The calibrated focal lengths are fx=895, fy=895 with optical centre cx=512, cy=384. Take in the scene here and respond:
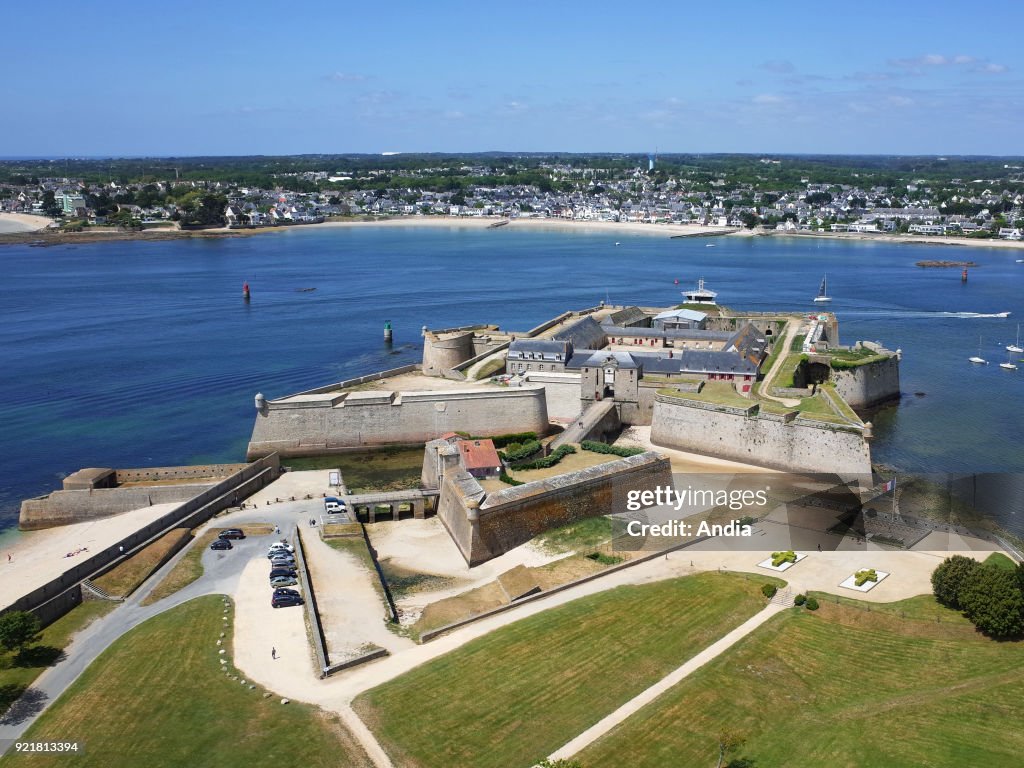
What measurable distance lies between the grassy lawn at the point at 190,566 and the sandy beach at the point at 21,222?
161m

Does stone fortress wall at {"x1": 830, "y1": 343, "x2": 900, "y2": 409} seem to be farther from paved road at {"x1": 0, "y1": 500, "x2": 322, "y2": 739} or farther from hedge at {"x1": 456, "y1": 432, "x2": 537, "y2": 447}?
paved road at {"x1": 0, "y1": 500, "x2": 322, "y2": 739}

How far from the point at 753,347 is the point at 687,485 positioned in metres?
21.0

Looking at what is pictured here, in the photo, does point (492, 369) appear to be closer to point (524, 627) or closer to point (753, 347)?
point (753, 347)

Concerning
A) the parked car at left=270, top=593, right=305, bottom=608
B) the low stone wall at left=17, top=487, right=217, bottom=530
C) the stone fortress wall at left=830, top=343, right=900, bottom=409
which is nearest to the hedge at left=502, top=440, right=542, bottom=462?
the low stone wall at left=17, top=487, right=217, bottom=530

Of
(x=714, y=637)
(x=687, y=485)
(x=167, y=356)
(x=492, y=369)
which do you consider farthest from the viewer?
(x=167, y=356)

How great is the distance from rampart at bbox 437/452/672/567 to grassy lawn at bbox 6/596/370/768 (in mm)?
10307

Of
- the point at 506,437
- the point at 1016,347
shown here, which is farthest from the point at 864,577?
the point at 1016,347

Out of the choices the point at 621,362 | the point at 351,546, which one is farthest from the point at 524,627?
the point at 621,362

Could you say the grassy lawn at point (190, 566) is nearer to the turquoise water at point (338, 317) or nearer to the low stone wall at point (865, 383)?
the turquoise water at point (338, 317)

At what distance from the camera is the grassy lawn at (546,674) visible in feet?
67.4

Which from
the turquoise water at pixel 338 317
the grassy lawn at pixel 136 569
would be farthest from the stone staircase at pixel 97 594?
the turquoise water at pixel 338 317

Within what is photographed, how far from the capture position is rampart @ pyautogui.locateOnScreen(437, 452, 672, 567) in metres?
32.2

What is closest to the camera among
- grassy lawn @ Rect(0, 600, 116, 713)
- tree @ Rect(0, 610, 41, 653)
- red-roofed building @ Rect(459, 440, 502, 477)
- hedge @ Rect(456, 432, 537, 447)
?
grassy lawn @ Rect(0, 600, 116, 713)

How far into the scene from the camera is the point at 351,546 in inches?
1283
